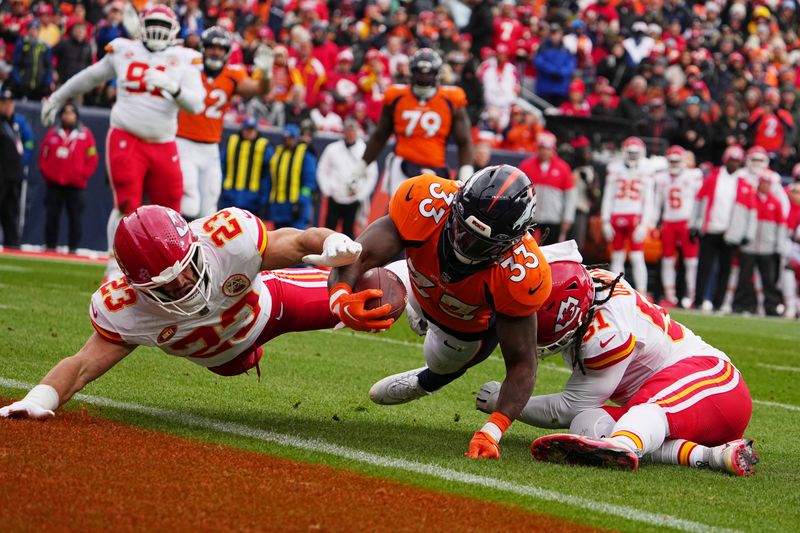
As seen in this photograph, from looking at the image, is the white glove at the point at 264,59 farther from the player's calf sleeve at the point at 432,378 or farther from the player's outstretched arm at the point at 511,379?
the player's outstretched arm at the point at 511,379

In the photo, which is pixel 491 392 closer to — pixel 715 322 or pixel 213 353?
pixel 213 353

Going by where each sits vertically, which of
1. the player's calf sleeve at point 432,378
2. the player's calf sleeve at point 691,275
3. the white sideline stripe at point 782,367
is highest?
the player's calf sleeve at point 432,378

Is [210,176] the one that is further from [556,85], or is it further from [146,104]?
[556,85]

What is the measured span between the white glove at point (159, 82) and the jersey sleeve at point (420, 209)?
14.5 ft

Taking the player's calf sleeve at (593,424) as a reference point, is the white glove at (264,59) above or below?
above

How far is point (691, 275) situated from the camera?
50.0 feet

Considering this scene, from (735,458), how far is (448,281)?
1205 mm

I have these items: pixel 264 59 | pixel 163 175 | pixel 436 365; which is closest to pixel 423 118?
pixel 264 59

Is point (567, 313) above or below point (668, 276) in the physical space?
above

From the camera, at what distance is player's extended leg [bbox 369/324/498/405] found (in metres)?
4.88

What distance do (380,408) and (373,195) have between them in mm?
9555

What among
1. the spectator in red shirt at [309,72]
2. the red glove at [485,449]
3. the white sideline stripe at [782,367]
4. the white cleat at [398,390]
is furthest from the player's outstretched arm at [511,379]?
the spectator in red shirt at [309,72]

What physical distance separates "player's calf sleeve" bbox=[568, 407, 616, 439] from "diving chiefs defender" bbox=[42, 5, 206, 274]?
4.60m

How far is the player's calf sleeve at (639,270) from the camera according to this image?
14.3 meters
